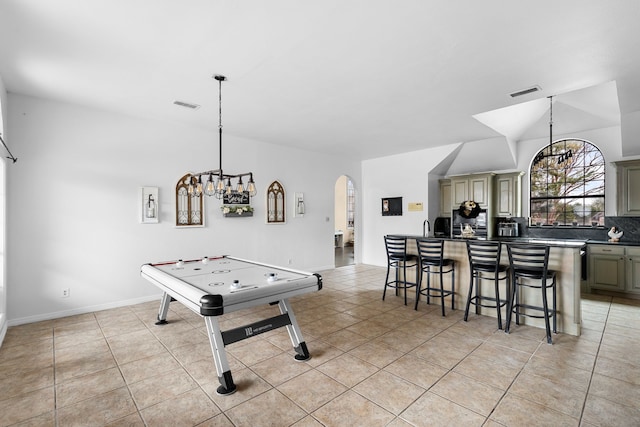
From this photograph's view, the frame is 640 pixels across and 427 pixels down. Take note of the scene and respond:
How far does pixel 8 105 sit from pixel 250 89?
2.99 m

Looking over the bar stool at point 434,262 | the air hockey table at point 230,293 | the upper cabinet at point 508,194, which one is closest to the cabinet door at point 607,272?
the upper cabinet at point 508,194

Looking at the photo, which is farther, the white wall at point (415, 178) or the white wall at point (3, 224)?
the white wall at point (415, 178)

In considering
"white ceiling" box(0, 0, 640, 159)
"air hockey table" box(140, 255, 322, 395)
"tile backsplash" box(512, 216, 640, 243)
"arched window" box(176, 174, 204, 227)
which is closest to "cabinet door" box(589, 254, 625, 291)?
"tile backsplash" box(512, 216, 640, 243)

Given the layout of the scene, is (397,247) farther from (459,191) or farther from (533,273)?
(459,191)

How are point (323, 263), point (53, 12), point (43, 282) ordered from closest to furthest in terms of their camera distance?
point (53, 12), point (43, 282), point (323, 263)

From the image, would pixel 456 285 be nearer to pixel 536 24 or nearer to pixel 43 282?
pixel 536 24

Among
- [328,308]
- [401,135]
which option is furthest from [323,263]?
[401,135]

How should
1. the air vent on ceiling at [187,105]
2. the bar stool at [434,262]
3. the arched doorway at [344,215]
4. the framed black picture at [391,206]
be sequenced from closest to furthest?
1. the air vent on ceiling at [187,105]
2. the bar stool at [434,262]
3. the framed black picture at [391,206]
4. the arched doorway at [344,215]

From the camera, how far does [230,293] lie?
101 inches

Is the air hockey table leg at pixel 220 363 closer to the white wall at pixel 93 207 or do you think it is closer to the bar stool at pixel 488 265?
the white wall at pixel 93 207

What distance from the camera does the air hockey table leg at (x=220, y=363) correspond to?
2492 mm

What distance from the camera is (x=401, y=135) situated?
19.6ft

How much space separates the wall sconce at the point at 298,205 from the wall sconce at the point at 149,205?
2764 millimetres

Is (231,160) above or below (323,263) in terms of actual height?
above
